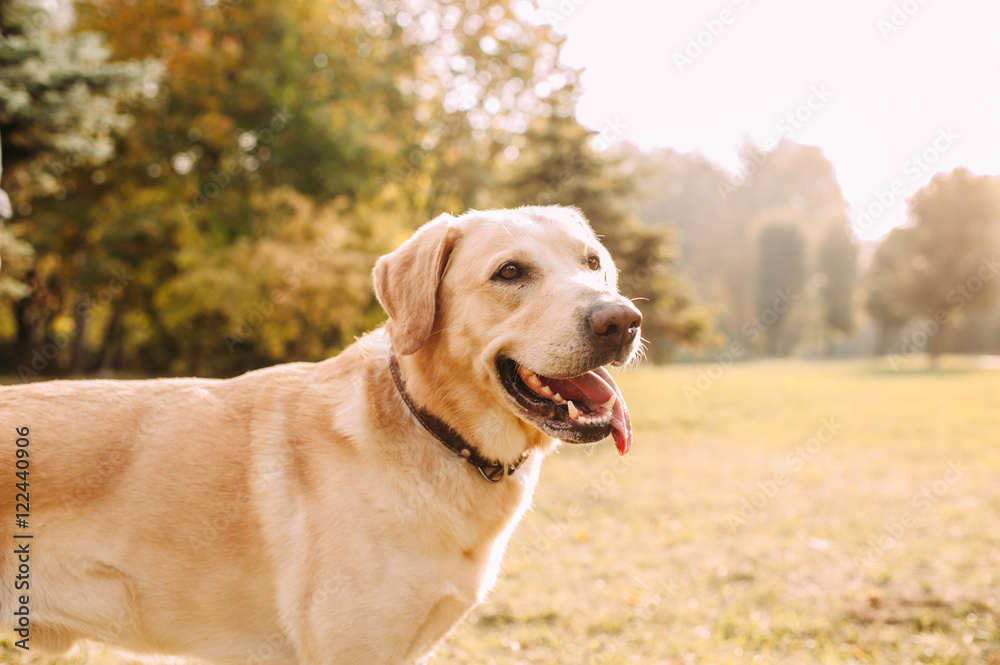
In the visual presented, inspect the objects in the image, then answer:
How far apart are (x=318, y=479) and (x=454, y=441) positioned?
0.53 meters

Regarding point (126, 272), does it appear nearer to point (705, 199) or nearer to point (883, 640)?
point (883, 640)

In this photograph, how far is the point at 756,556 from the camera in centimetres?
573

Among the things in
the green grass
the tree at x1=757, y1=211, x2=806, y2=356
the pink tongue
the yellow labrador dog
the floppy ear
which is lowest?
the tree at x1=757, y1=211, x2=806, y2=356

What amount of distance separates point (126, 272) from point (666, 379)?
72.9 feet

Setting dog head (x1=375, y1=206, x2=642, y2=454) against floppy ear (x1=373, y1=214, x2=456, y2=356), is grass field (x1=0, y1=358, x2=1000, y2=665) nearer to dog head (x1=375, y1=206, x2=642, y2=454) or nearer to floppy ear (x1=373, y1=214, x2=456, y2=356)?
dog head (x1=375, y1=206, x2=642, y2=454)

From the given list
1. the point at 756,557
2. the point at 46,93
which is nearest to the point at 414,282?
the point at 756,557

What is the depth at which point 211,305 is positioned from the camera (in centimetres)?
1378

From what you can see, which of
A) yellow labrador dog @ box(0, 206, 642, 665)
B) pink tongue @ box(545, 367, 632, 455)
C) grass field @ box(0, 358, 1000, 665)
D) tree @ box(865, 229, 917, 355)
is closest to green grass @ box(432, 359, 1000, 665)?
grass field @ box(0, 358, 1000, 665)

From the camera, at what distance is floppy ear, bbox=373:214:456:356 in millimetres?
2406

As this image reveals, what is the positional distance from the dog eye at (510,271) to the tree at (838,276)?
51690 millimetres

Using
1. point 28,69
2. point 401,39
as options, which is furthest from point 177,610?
point 401,39

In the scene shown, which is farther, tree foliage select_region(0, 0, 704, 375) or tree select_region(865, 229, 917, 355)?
tree select_region(865, 229, 917, 355)

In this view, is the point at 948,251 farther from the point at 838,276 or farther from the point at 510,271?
the point at 510,271

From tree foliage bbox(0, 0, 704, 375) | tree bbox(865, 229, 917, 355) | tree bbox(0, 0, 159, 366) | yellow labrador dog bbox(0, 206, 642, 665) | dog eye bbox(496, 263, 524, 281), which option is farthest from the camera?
tree bbox(865, 229, 917, 355)
